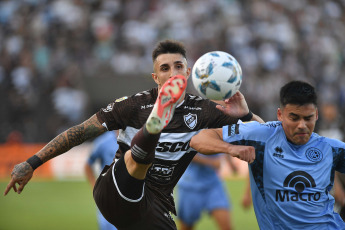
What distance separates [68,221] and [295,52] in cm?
1264

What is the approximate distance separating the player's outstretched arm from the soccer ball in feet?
1.30

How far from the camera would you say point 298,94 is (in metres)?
4.72

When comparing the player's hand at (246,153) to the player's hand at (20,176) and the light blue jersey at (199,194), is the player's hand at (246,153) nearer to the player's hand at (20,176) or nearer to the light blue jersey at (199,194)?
the player's hand at (20,176)

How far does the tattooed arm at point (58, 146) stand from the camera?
498 centimetres

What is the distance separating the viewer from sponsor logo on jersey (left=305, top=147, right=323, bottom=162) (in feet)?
15.7

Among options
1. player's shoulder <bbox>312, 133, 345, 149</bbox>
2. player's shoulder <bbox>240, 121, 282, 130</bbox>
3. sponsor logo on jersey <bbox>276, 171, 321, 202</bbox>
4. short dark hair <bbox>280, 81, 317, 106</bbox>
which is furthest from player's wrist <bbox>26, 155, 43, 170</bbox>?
player's shoulder <bbox>312, 133, 345, 149</bbox>

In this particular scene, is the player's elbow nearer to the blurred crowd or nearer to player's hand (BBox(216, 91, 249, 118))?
player's hand (BBox(216, 91, 249, 118))

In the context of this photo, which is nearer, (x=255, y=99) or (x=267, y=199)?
(x=267, y=199)

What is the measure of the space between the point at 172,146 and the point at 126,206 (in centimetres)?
79

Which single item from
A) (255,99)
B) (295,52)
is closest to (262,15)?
(295,52)

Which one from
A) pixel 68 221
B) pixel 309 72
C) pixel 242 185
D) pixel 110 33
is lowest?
pixel 242 185

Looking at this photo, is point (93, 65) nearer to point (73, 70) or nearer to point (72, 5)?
point (73, 70)

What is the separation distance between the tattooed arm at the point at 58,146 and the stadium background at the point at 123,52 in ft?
30.8

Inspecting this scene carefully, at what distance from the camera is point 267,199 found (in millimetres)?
4793
